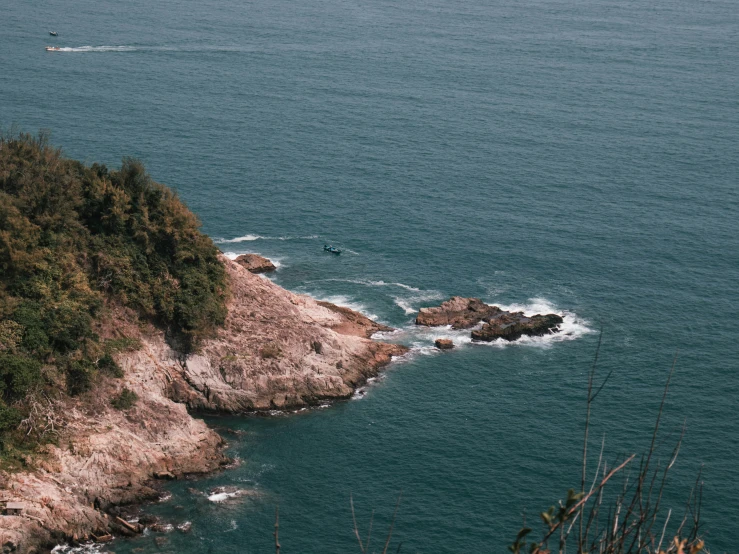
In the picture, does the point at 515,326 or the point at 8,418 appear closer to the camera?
the point at 8,418

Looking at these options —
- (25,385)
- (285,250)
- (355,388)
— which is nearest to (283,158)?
(285,250)

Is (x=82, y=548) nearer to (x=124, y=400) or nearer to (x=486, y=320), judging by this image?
(x=124, y=400)

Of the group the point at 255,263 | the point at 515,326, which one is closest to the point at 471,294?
the point at 515,326

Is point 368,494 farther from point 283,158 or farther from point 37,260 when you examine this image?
point 283,158

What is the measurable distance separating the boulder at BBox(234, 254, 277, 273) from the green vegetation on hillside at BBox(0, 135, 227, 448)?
98.6ft

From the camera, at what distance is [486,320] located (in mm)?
135125

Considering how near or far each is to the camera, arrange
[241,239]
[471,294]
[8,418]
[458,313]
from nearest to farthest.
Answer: [8,418], [458,313], [471,294], [241,239]

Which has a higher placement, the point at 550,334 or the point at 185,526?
the point at 550,334

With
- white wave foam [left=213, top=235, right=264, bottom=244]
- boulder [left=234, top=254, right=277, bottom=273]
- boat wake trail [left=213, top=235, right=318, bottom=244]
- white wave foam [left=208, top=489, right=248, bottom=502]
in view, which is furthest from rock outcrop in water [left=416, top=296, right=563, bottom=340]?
white wave foam [left=208, top=489, right=248, bottom=502]

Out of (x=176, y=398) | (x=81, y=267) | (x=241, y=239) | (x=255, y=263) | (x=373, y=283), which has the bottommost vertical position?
(x=176, y=398)

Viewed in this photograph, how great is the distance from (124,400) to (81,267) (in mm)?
16688

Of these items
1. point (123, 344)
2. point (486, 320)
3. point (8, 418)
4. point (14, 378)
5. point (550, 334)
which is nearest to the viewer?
point (8, 418)

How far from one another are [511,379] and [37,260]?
183 ft

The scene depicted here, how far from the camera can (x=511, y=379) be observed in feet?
393
